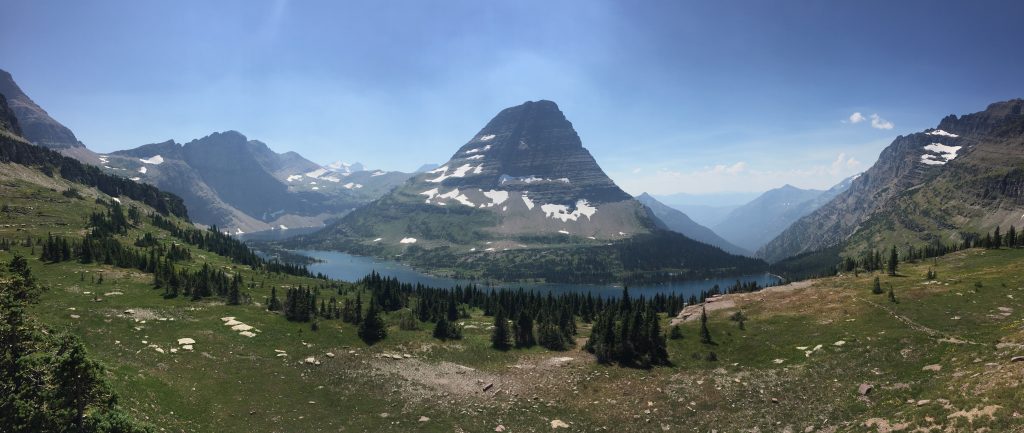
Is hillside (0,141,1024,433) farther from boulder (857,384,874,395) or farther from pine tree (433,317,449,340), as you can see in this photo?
pine tree (433,317,449,340)

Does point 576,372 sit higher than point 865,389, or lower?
lower

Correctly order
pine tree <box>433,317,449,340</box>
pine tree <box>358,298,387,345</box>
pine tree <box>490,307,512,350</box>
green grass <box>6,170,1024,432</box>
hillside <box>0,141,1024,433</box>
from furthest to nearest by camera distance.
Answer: pine tree <box>433,317,449,340</box> < pine tree <box>490,307,512,350</box> < pine tree <box>358,298,387,345</box> < green grass <box>6,170,1024,432</box> < hillside <box>0,141,1024,433</box>

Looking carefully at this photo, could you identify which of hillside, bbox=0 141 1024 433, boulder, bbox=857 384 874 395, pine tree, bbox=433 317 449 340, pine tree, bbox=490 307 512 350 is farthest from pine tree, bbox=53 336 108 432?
boulder, bbox=857 384 874 395

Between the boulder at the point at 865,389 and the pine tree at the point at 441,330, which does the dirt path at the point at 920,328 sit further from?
the pine tree at the point at 441,330

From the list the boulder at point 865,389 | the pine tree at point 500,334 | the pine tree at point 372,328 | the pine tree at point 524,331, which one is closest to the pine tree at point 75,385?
the pine tree at point 372,328

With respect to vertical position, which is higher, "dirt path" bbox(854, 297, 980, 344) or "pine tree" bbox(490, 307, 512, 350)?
"dirt path" bbox(854, 297, 980, 344)

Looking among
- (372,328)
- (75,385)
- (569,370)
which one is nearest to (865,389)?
(569,370)

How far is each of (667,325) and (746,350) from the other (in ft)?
84.2

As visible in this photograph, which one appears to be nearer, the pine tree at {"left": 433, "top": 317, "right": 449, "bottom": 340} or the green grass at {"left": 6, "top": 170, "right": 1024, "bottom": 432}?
the green grass at {"left": 6, "top": 170, "right": 1024, "bottom": 432}

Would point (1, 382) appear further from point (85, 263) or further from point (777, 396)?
point (85, 263)

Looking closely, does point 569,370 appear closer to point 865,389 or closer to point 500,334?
point 500,334

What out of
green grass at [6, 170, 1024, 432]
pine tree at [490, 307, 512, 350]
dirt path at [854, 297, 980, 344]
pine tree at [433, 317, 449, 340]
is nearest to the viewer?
green grass at [6, 170, 1024, 432]

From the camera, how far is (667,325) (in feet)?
293

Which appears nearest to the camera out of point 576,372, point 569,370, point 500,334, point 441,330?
point 576,372
